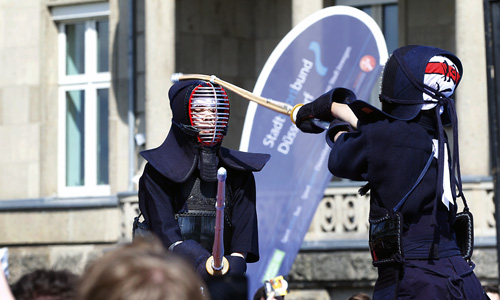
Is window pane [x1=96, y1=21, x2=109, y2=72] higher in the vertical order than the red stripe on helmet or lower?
higher

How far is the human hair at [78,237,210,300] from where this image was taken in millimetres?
2605

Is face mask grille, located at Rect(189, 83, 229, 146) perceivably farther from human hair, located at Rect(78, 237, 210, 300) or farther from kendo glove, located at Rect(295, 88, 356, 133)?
human hair, located at Rect(78, 237, 210, 300)

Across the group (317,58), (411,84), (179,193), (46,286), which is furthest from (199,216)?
(317,58)

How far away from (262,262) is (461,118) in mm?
5590

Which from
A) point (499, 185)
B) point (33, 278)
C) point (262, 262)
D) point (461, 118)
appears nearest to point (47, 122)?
point (461, 118)

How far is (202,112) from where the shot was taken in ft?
20.0

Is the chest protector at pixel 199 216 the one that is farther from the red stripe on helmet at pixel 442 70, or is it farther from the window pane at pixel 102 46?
the window pane at pixel 102 46

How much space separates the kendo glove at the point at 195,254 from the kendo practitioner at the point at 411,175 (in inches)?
35.5

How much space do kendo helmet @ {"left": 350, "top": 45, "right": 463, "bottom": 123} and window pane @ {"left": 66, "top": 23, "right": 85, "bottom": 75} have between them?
1395cm

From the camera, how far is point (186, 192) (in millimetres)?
6109

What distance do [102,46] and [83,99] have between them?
903 millimetres

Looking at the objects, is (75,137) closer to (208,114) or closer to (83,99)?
(83,99)

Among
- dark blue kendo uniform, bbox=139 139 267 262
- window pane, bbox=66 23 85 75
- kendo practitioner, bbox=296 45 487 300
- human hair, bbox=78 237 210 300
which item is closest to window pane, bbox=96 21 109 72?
window pane, bbox=66 23 85 75

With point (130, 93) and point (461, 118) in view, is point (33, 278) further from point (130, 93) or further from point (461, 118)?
point (130, 93)
